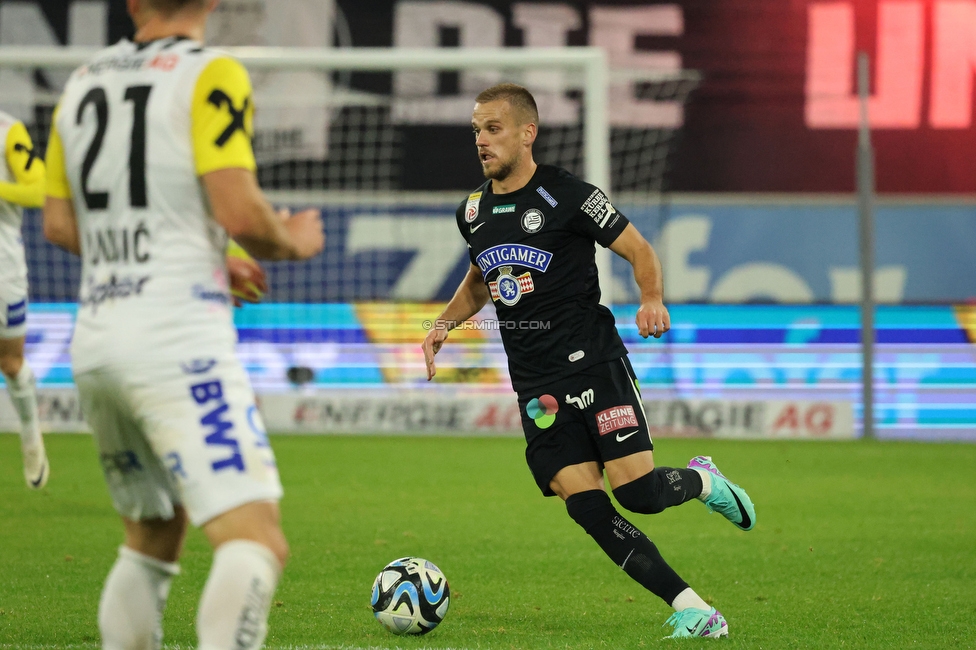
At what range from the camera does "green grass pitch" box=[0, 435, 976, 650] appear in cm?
497

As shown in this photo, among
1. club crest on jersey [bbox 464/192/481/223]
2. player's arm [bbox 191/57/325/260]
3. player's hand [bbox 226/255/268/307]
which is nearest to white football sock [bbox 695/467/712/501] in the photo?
club crest on jersey [bbox 464/192/481/223]

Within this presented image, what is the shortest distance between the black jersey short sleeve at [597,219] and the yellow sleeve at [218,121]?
2219 millimetres

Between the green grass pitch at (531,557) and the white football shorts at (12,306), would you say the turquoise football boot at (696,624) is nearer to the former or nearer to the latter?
the green grass pitch at (531,557)

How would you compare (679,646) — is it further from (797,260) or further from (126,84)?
(797,260)

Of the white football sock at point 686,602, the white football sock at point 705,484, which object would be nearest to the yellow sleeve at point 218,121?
the white football sock at point 686,602

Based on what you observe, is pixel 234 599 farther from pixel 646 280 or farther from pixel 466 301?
pixel 466 301

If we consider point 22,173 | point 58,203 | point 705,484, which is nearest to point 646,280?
point 705,484

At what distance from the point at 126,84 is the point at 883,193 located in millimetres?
18754

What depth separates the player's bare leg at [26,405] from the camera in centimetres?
789

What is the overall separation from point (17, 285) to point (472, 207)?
3872 mm

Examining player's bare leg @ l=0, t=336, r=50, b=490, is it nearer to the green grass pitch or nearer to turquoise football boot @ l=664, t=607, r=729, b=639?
the green grass pitch

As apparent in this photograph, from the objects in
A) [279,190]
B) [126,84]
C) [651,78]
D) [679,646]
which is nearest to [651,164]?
[651,78]

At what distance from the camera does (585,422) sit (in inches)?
194

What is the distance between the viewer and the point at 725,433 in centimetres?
1423
